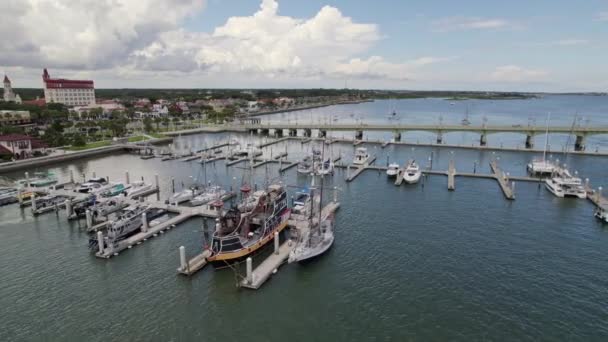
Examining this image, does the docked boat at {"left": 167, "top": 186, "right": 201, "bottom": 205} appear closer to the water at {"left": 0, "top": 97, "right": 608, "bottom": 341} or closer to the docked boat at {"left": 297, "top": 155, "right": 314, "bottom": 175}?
the water at {"left": 0, "top": 97, "right": 608, "bottom": 341}

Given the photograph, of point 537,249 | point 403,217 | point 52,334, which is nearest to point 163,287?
point 52,334

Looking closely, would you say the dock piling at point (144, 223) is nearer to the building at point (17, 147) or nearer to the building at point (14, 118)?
the building at point (17, 147)

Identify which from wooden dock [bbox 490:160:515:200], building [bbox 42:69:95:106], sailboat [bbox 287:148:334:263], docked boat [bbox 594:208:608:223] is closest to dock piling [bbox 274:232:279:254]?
sailboat [bbox 287:148:334:263]

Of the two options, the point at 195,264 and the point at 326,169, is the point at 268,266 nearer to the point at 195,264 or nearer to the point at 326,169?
the point at 195,264

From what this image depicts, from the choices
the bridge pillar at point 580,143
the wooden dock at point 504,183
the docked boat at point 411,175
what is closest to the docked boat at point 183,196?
the docked boat at point 411,175

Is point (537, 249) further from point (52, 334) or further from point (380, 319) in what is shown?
point (52, 334)
